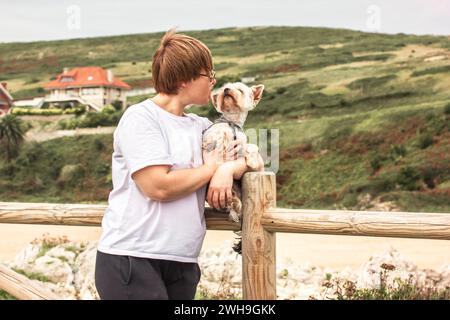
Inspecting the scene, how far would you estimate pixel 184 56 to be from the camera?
9.40 feet

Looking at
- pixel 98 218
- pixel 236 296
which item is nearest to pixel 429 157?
pixel 236 296

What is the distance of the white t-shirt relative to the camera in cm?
286

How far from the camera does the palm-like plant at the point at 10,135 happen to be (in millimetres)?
29797

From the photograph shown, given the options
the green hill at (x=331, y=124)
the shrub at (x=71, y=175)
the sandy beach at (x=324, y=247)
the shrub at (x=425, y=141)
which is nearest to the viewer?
the sandy beach at (x=324, y=247)

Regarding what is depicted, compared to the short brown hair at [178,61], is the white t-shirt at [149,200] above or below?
below

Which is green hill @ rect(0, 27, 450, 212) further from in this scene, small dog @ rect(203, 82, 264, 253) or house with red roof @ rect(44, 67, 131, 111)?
small dog @ rect(203, 82, 264, 253)

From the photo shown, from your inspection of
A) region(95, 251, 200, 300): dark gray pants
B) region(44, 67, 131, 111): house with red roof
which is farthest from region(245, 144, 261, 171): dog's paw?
region(44, 67, 131, 111): house with red roof

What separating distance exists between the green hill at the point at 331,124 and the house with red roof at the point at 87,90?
5.96 ft

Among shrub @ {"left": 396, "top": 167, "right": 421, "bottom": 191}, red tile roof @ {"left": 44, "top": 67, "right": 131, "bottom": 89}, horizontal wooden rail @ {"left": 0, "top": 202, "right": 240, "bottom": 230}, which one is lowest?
shrub @ {"left": 396, "top": 167, "right": 421, "bottom": 191}

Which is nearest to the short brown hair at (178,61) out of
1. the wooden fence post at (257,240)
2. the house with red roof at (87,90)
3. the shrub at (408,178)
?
the wooden fence post at (257,240)

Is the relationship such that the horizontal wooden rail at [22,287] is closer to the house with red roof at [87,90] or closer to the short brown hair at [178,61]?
the short brown hair at [178,61]

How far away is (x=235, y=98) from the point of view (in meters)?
3.04

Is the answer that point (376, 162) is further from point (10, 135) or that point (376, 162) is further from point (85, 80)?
point (85, 80)

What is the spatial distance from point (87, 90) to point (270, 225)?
35.4 meters
